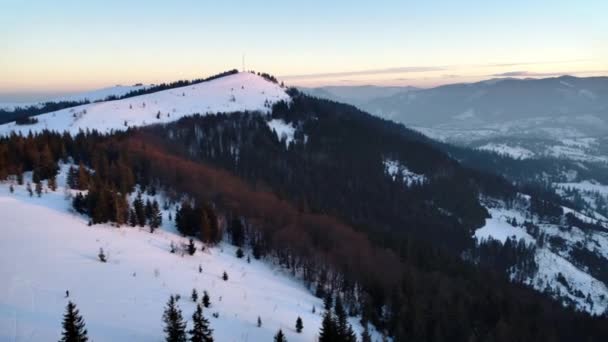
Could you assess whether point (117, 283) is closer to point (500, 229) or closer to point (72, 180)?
point (72, 180)

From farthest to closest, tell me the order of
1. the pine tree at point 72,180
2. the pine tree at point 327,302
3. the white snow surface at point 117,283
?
the pine tree at point 72,180 → the pine tree at point 327,302 → the white snow surface at point 117,283

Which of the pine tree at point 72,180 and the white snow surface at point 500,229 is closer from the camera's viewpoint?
the pine tree at point 72,180

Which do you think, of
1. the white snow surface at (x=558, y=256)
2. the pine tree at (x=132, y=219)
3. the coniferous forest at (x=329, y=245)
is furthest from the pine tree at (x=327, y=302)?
the white snow surface at (x=558, y=256)

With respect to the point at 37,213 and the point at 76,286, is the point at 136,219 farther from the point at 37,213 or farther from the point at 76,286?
the point at 76,286

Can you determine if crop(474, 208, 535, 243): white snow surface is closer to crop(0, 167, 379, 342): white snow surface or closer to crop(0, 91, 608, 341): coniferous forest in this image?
crop(0, 91, 608, 341): coniferous forest

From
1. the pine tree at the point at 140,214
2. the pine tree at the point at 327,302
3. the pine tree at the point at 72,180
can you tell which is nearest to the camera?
the pine tree at the point at 327,302

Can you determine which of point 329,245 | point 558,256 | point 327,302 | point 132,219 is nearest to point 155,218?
point 132,219

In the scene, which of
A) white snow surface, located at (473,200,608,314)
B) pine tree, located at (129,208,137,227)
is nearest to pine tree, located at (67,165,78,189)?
pine tree, located at (129,208,137,227)

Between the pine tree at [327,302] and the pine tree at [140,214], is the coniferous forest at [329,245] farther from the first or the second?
the pine tree at [327,302]

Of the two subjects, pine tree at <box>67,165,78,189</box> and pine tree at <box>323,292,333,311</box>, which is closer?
pine tree at <box>323,292,333,311</box>

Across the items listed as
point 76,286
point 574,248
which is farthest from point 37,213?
point 574,248
